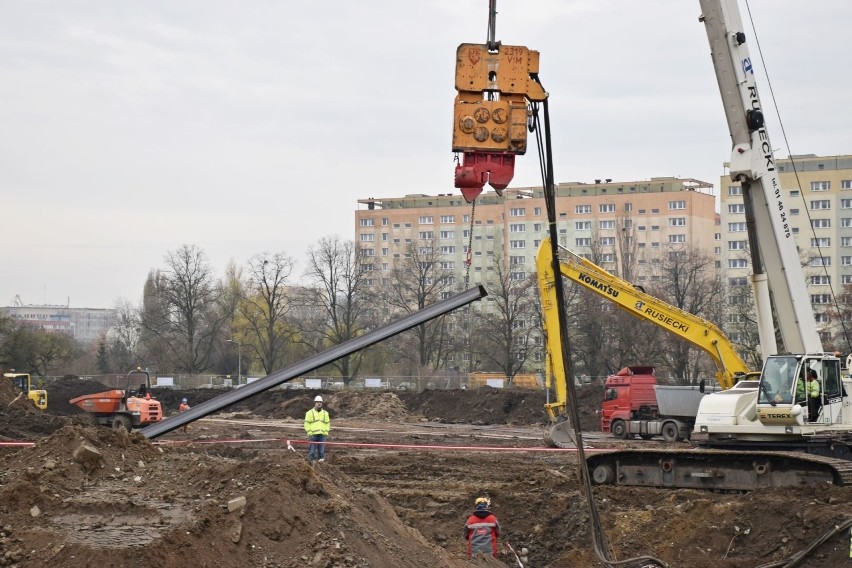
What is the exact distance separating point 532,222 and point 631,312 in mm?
79683

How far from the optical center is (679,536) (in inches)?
597

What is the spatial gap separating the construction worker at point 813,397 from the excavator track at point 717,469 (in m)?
0.80

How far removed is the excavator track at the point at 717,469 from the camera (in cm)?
1714

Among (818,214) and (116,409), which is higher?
(818,214)

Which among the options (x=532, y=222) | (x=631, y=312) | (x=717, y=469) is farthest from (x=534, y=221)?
(x=717, y=469)

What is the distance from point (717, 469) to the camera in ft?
60.6

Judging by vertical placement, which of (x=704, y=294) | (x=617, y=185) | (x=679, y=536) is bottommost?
(x=679, y=536)

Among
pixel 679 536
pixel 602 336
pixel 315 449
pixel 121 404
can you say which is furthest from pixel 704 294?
pixel 679 536

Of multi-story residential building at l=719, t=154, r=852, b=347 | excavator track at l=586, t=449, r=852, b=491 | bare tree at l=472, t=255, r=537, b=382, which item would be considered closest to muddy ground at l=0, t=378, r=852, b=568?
excavator track at l=586, t=449, r=852, b=491

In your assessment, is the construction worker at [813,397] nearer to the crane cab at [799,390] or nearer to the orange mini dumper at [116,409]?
the crane cab at [799,390]

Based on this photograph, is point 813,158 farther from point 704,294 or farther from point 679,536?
point 679,536

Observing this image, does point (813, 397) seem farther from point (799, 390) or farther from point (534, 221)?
point (534, 221)

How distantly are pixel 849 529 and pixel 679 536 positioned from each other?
2.79 meters

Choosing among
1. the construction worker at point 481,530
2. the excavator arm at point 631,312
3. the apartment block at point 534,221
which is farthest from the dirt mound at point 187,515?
the apartment block at point 534,221
